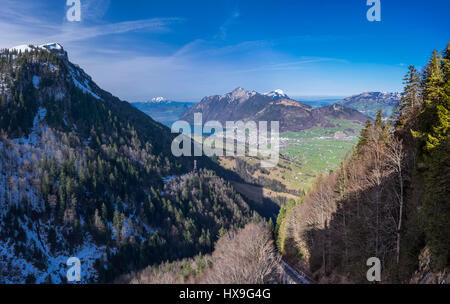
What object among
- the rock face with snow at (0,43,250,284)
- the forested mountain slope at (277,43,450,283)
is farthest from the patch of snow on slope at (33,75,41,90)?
the forested mountain slope at (277,43,450,283)

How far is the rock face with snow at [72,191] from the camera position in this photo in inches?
3489

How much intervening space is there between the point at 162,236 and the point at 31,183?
6926 cm

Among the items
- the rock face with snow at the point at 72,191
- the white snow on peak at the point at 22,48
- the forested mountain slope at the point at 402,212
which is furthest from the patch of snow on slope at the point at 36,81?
the forested mountain slope at the point at 402,212

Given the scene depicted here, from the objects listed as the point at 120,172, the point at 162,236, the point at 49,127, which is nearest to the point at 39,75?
the point at 49,127

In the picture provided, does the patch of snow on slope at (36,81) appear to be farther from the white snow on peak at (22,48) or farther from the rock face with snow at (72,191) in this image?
the white snow on peak at (22,48)

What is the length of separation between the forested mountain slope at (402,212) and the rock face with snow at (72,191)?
91.6 metres

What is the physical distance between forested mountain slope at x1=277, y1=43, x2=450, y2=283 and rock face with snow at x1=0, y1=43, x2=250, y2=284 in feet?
300

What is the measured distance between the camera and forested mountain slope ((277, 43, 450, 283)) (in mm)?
17516

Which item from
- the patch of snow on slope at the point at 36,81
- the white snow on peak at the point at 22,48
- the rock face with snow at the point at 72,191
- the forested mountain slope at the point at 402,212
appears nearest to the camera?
the forested mountain slope at the point at 402,212

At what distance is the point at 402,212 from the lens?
2212 cm

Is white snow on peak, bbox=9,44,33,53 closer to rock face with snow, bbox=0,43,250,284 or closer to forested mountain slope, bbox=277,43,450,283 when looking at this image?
rock face with snow, bbox=0,43,250,284

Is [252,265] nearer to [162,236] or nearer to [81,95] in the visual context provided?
[162,236]

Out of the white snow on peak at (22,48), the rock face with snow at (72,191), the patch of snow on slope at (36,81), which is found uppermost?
the white snow on peak at (22,48)
